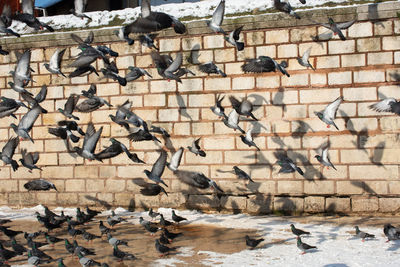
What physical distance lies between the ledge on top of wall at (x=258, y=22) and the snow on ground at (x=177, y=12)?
0.98ft

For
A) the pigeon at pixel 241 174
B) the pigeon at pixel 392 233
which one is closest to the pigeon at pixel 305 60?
the pigeon at pixel 241 174

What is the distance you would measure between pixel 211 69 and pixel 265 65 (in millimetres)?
1095

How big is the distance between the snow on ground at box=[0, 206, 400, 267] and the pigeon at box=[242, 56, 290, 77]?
9.47 feet

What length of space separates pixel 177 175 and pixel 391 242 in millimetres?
4825

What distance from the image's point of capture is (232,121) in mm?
11711

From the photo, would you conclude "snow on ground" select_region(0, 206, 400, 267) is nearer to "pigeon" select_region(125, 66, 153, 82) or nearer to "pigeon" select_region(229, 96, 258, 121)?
"pigeon" select_region(229, 96, 258, 121)

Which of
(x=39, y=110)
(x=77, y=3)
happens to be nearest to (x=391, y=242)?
(x=39, y=110)

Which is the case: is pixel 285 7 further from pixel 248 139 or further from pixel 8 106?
pixel 8 106

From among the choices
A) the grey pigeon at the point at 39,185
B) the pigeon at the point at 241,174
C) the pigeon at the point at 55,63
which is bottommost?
the grey pigeon at the point at 39,185

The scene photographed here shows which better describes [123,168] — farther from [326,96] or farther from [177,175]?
[326,96]

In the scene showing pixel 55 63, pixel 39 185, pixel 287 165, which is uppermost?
pixel 55 63

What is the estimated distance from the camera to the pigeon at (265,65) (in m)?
11.3

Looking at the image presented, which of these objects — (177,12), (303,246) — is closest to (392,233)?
(303,246)

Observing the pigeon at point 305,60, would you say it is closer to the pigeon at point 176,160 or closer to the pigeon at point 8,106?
the pigeon at point 176,160
